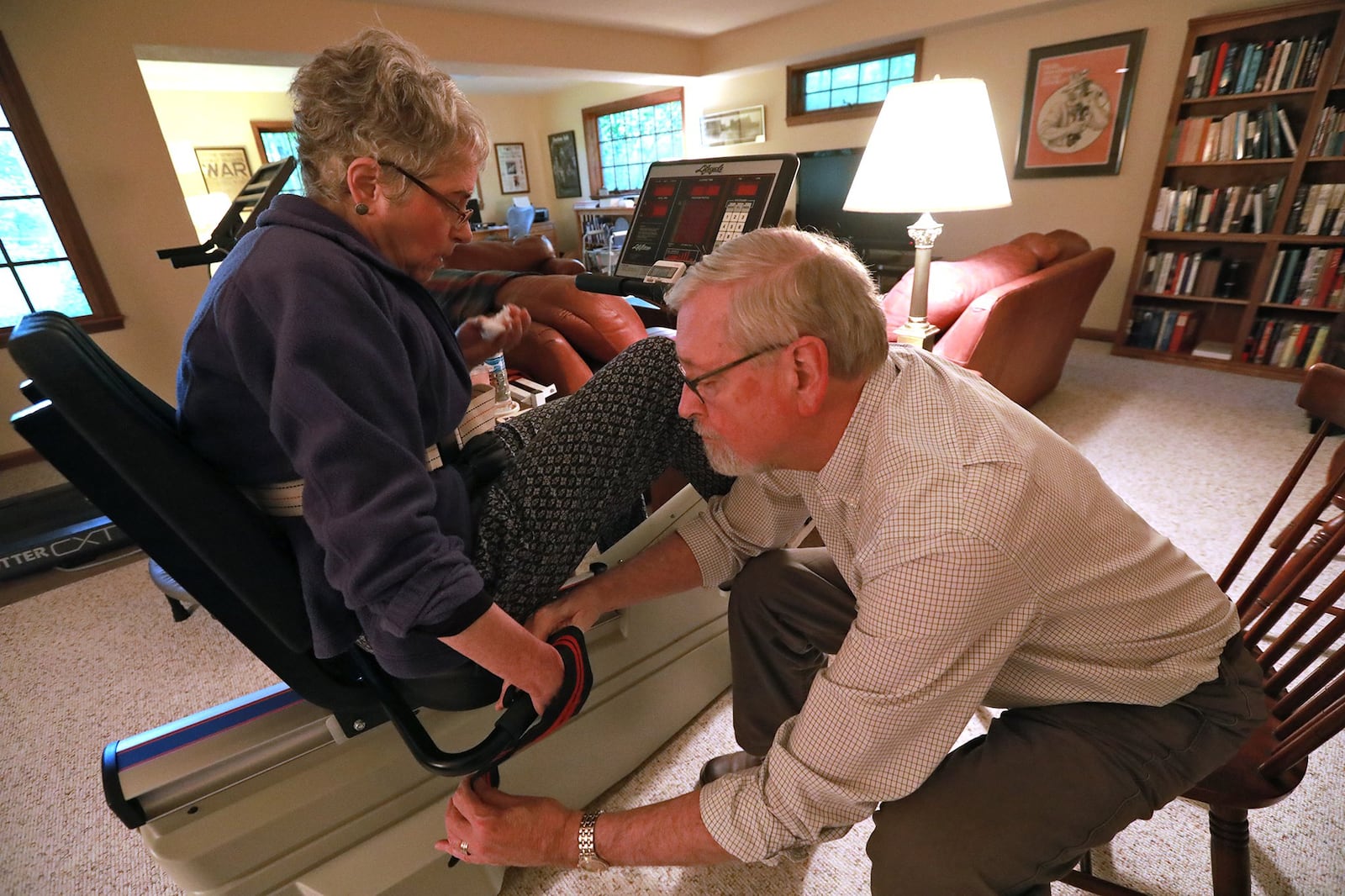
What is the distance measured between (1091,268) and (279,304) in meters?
3.38

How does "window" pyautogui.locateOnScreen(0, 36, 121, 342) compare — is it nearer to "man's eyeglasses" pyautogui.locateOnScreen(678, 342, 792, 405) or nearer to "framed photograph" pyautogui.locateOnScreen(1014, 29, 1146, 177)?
"man's eyeglasses" pyautogui.locateOnScreen(678, 342, 792, 405)

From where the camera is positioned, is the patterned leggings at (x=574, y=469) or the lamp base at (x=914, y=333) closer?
the patterned leggings at (x=574, y=469)

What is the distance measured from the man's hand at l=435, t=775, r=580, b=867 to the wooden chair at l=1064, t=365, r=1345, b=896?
68 cm

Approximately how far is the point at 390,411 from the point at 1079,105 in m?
4.95

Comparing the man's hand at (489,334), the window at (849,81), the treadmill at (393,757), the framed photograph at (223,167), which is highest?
the window at (849,81)

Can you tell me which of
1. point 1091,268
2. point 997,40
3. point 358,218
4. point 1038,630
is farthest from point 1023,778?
point 997,40

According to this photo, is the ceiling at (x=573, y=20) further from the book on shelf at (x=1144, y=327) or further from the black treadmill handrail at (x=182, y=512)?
the black treadmill handrail at (x=182, y=512)

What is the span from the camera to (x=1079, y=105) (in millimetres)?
4023

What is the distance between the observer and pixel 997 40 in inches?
167

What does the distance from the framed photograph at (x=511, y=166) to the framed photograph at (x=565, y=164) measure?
397 mm

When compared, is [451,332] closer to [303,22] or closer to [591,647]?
[591,647]

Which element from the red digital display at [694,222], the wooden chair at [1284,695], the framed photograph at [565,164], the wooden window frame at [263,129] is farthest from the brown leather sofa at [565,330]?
the framed photograph at [565,164]

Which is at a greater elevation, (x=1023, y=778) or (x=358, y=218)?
(x=358, y=218)

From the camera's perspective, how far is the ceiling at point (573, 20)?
402cm
